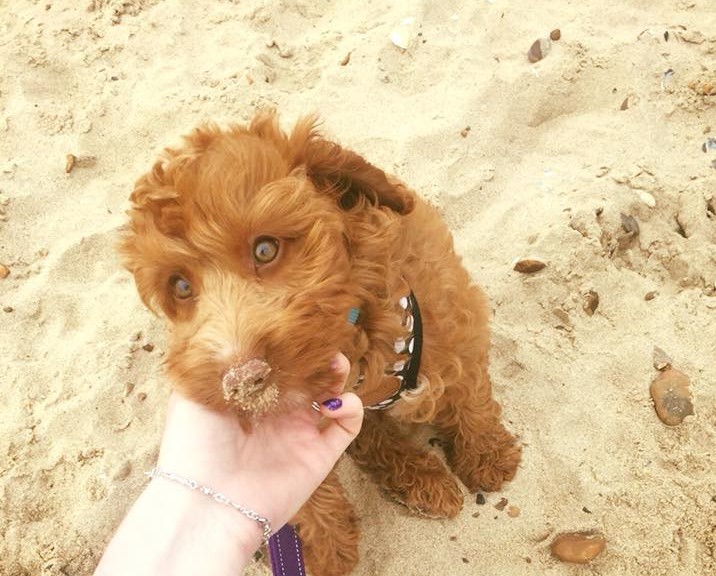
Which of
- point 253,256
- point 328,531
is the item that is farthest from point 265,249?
point 328,531

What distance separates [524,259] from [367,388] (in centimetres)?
137

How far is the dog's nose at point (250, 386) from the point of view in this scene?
1.58 meters

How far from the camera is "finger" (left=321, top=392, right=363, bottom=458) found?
73.6 inches

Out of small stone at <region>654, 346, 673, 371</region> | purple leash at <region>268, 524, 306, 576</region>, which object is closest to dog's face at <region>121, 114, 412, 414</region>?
purple leash at <region>268, 524, 306, 576</region>

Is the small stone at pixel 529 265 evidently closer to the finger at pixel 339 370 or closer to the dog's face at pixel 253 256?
the dog's face at pixel 253 256

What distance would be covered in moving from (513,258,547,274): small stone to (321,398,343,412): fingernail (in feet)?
5.38

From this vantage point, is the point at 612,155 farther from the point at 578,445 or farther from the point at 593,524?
the point at 593,524

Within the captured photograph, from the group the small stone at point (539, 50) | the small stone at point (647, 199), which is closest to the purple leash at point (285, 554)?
the small stone at point (647, 199)

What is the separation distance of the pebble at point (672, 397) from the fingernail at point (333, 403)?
1.64m

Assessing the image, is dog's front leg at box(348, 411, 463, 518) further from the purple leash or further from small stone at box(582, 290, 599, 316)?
small stone at box(582, 290, 599, 316)

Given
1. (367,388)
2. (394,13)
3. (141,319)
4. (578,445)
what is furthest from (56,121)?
(578,445)

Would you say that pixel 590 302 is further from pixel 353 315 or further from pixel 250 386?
pixel 250 386

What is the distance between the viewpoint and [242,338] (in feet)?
5.53

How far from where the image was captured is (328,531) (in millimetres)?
2590
